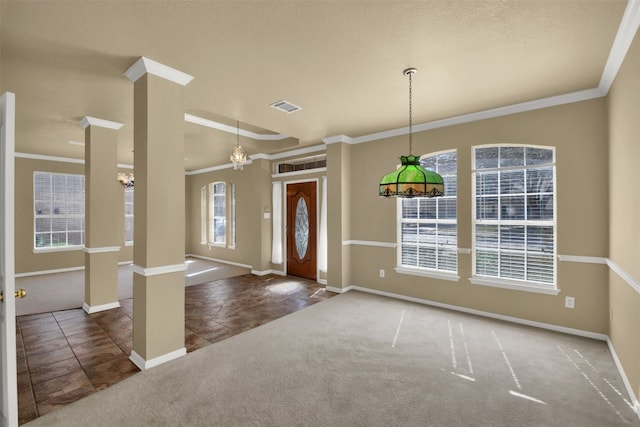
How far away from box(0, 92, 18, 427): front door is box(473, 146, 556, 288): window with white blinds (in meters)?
4.43

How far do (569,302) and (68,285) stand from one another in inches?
308

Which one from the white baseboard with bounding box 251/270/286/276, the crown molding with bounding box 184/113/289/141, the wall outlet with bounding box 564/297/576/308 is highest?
the crown molding with bounding box 184/113/289/141

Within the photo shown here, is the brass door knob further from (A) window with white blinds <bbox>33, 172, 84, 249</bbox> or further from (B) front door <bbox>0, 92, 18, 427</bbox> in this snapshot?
(A) window with white blinds <bbox>33, 172, 84, 249</bbox>

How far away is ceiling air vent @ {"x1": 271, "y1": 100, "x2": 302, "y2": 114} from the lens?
357 cm

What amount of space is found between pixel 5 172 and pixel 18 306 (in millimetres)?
4093

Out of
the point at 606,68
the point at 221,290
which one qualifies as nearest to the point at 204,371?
the point at 221,290

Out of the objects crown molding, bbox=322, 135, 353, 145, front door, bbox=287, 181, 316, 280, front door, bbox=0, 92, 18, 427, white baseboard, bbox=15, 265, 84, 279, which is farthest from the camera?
white baseboard, bbox=15, 265, 84, 279

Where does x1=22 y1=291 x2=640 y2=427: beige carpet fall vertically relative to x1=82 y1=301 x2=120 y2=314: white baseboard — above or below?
below

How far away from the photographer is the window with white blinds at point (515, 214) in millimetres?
3564

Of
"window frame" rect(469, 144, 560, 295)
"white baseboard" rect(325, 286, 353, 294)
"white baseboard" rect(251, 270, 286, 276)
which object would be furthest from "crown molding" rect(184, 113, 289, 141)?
"window frame" rect(469, 144, 560, 295)

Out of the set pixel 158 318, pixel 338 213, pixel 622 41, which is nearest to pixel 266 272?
pixel 338 213

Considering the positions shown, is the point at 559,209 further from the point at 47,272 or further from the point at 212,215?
the point at 47,272

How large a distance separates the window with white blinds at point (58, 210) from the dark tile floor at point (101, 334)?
3.84 m

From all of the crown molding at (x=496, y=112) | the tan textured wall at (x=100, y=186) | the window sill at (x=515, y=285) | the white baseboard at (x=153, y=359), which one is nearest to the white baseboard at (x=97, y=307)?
the tan textured wall at (x=100, y=186)
